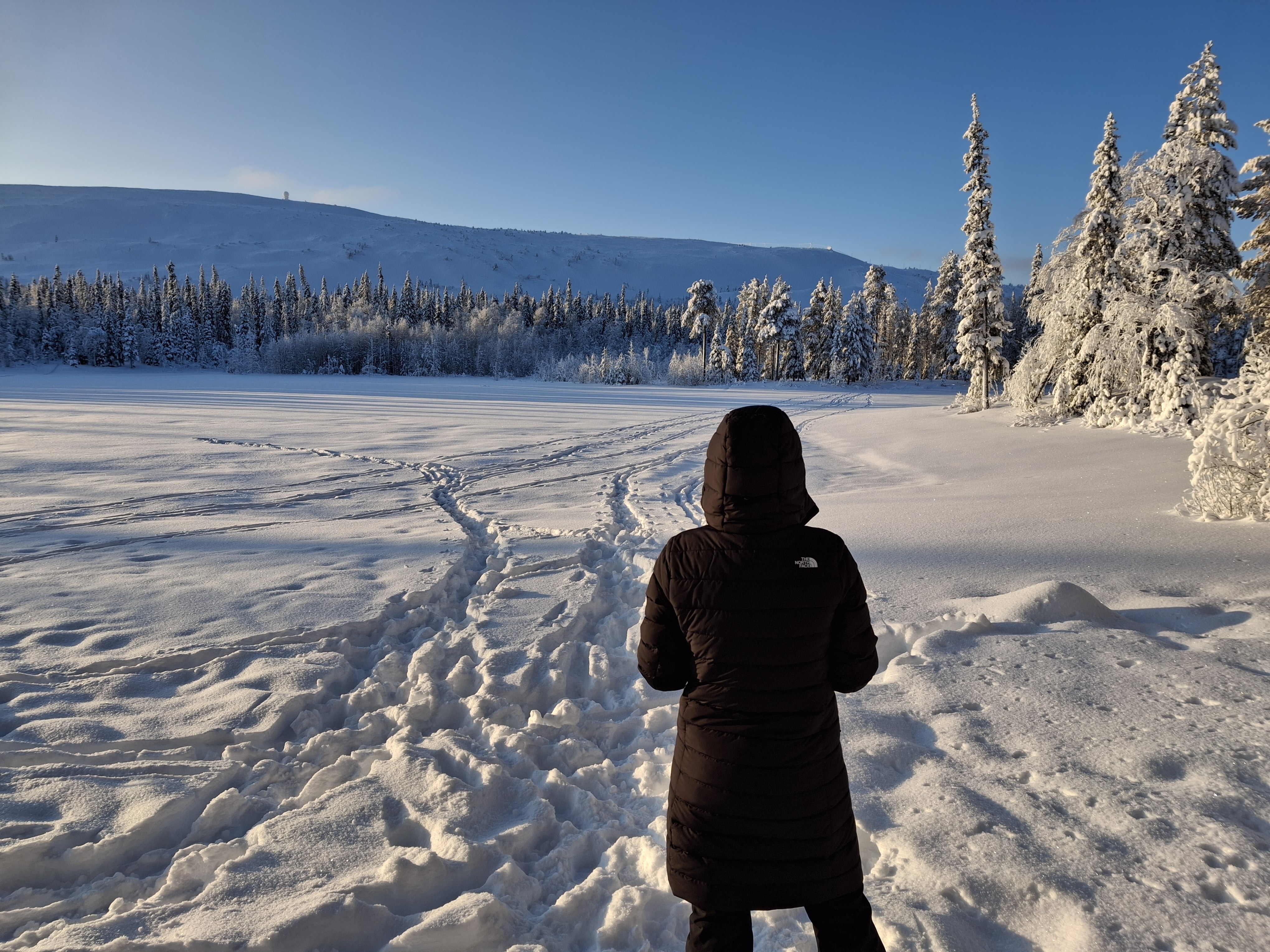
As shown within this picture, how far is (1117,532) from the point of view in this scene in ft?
18.9

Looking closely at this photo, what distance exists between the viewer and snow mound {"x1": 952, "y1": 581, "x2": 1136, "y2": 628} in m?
4.04

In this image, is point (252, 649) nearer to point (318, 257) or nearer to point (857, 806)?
point (857, 806)

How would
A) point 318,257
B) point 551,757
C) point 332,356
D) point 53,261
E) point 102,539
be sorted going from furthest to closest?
point 318,257
point 53,261
point 332,356
point 102,539
point 551,757

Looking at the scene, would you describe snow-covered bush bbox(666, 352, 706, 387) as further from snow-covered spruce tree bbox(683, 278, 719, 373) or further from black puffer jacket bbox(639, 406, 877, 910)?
black puffer jacket bbox(639, 406, 877, 910)

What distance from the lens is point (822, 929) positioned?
1738mm

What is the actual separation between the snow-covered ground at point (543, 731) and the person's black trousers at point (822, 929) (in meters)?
0.47

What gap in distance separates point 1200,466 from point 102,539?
1045 cm

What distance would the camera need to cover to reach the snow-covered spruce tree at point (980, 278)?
28.4m

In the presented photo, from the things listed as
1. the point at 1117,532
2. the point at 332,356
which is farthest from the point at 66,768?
the point at 332,356

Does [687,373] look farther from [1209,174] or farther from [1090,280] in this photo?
[1209,174]

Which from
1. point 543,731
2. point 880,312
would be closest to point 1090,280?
point 543,731

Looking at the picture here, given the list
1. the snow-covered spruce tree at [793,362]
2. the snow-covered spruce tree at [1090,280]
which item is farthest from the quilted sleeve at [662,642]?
the snow-covered spruce tree at [793,362]

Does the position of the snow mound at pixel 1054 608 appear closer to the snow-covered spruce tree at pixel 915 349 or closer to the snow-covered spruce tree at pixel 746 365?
the snow-covered spruce tree at pixel 746 365

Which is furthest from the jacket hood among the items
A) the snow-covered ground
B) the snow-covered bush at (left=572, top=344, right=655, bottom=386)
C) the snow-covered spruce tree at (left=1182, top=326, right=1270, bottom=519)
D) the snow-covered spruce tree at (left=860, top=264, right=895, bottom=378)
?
the snow-covered spruce tree at (left=860, top=264, right=895, bottom=378)
